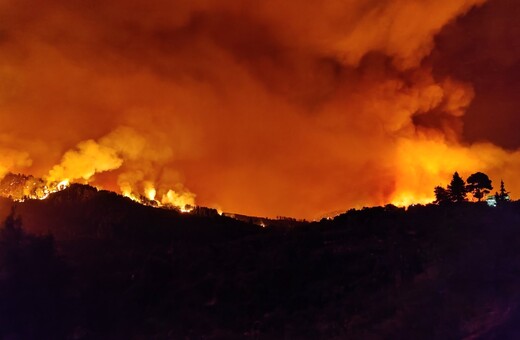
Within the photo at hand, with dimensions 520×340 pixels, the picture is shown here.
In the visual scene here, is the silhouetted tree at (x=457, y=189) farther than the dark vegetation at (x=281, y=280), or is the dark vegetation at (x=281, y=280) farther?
the silhouetted tree at (x=457, y=189)

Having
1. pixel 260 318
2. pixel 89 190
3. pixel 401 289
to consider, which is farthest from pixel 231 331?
pixel 89 190

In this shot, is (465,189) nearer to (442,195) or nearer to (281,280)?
(442,195)

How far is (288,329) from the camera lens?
2179 inches

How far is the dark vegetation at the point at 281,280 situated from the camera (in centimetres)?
5459

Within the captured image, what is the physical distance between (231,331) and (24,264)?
21884 mm

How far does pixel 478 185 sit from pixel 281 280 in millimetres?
39356

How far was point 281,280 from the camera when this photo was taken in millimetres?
65062

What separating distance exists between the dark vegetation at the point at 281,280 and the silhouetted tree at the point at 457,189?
661cm

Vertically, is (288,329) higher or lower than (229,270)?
lower

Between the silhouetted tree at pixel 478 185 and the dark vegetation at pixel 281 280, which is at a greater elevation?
the silhouetted tree at pixel 478 185

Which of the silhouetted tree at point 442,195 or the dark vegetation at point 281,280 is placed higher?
the silhouetted tree at point 442,195

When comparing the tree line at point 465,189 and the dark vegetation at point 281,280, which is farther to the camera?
the tree line at point 465,189

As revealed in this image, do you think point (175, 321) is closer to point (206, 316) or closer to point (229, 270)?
point (206, 316)

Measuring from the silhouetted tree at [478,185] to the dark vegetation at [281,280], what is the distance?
10.8 m
